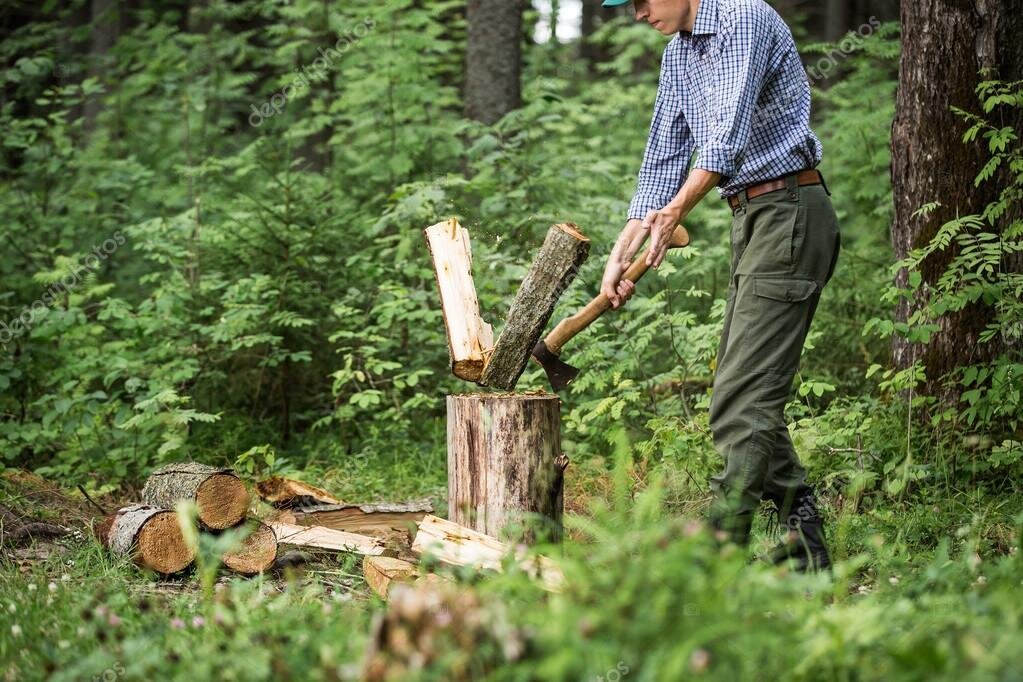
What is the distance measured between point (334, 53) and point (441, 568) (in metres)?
6.43

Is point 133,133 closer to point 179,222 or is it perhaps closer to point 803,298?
point 179,222

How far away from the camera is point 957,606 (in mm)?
2824

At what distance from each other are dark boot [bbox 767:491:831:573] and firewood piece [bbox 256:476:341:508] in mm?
2257

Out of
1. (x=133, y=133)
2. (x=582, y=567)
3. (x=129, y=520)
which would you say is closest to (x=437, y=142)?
(x=133, y=133)

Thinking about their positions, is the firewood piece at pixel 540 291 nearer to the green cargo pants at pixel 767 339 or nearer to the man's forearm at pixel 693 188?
the man's forearm at pixel 693 188

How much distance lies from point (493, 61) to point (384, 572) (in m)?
5.89

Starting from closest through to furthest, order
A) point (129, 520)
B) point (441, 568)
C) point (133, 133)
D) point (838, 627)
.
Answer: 1. point (838, 627)
2. point (441, 568)
3. point (129, 520)
4. point (133, 133)

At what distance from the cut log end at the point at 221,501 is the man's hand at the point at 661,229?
7.09 ft

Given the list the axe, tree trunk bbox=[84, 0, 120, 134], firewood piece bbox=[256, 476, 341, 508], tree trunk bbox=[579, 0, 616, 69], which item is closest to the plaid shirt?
the axe

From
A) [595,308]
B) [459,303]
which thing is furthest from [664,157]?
[459,303]

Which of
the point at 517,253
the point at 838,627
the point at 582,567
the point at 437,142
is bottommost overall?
the point at 838,627

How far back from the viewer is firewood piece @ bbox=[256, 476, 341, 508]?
4902 millimetres

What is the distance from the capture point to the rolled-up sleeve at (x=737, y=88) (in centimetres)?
353

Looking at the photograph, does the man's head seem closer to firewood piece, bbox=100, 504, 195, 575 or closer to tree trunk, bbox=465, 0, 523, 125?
firewood piece, bbox=100, 504, 195, 575
